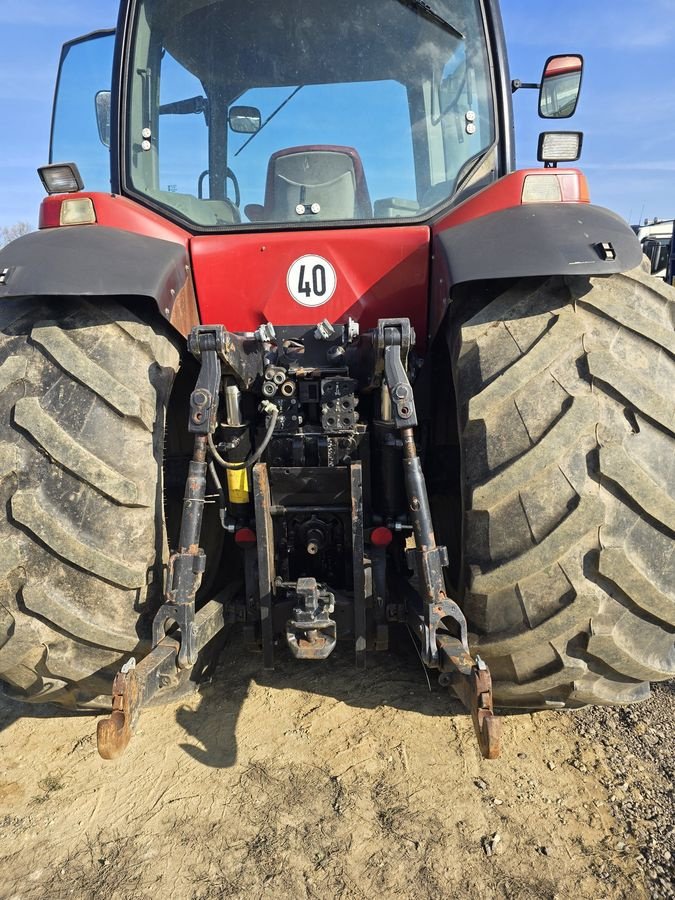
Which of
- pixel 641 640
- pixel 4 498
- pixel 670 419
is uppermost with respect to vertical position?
pixel 670 419

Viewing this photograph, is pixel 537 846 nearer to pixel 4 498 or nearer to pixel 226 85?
pixel 4 498

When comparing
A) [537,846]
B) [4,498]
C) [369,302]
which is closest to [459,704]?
[537,846]

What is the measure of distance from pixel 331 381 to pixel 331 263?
530 mm

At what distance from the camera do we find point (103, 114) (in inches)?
131

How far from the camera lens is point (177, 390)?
8.73ft

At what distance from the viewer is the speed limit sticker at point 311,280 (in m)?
2.55

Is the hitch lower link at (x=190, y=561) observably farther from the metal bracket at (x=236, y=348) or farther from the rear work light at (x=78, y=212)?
the rear work light at (x=78, y=212)

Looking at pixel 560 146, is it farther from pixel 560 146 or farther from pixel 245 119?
pixel 245 119

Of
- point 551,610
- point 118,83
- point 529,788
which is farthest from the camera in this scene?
point 118,83

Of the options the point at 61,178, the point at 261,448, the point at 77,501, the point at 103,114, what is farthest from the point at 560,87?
the point at 77,501

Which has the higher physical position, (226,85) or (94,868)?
(226,85)

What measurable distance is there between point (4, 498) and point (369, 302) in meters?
1.44

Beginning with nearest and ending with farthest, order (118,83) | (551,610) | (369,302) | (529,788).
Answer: (551,610) < (529,788) < (369,302) < (118,83)

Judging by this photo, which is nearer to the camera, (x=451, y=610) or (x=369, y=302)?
(x=451, y=610)
